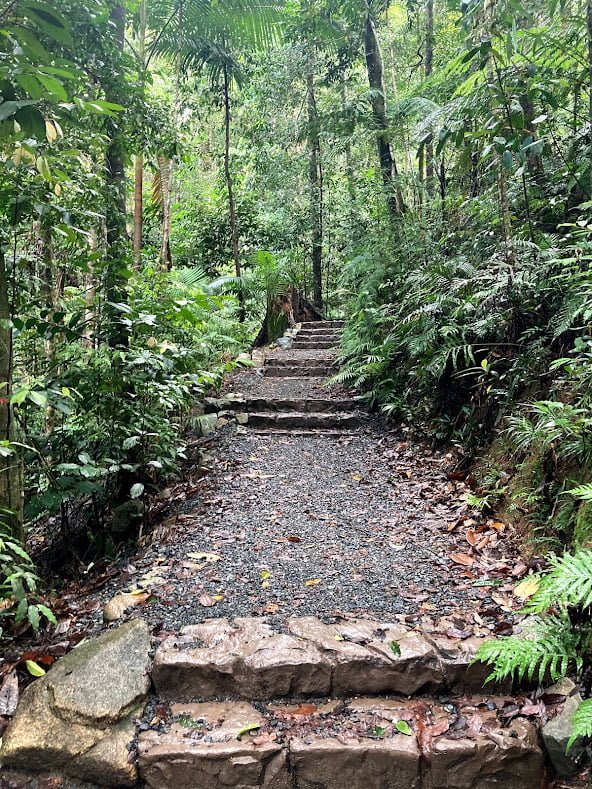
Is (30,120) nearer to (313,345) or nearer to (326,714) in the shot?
(326,714)

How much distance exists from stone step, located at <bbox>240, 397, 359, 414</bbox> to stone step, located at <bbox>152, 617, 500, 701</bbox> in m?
4.00

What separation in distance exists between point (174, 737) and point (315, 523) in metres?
1.82

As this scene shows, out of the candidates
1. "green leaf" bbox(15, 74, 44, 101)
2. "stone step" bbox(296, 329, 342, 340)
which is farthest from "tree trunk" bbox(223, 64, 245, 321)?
"green leaf" bbox(15, 74, 44, 101)

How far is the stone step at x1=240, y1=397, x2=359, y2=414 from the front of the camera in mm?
6309

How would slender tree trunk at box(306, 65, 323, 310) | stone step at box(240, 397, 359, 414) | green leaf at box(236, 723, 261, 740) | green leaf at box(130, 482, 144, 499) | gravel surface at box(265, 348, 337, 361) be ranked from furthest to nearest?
1. slender tree trunk at box(306, 65, 323, 310)
2. gravel surface at box(265, 348, 337, 361)
3. stone step at box(240, 397, 359, 414)
4. green leaf at box(130, 482, 144, 499)
5. green leaf at box(236, 723, 261, 740)

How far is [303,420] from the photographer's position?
602cm

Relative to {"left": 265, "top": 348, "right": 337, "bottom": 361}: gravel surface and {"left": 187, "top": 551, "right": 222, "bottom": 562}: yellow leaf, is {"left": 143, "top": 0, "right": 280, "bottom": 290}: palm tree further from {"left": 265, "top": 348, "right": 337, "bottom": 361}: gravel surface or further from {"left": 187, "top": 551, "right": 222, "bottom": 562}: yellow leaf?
{"left": 187, "top": 551, "right": 222, "bottom": 562}: yellow leaf

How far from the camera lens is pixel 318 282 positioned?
1316cm

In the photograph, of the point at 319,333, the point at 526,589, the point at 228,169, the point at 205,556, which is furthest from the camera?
the point at 228,169

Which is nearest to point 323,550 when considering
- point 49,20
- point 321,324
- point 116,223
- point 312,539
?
point 312,539

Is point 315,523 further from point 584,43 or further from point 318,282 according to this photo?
point 318,282

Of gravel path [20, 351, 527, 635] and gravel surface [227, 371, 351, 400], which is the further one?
gravel surface [227, 371, 351, 400]

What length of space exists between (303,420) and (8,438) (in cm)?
372

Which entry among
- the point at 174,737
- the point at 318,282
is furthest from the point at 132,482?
the point at 318,282
